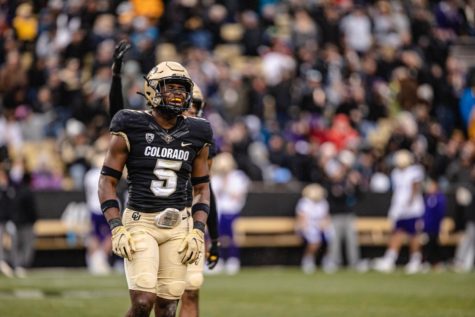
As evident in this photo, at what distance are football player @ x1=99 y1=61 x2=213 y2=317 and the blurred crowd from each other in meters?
10.6

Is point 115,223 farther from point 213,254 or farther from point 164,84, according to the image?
point 213,254

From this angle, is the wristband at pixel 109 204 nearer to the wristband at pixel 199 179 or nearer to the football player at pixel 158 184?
the football player at pixel 158 184

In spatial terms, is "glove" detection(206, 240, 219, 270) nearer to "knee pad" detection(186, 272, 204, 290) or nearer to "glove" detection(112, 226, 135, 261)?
"knee pad" detection(186, 272, 204, 290)

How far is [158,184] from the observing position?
768cm

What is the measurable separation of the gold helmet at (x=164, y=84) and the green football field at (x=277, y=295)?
158 inches

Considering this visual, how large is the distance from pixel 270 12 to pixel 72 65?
5.93 metres

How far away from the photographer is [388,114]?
2445 cm

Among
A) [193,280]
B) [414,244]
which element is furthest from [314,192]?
[193,280]

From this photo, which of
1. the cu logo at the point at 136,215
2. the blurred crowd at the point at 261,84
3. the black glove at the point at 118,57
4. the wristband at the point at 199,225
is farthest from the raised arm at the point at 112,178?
the blurred crowd at the point at 261,84


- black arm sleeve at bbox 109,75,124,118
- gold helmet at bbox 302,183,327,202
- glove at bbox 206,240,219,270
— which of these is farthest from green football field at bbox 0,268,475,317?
black arm sleeve at bbox 109,75,124,118

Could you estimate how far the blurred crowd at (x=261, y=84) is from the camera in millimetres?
20172

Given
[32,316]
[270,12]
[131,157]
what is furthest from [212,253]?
[270,12]

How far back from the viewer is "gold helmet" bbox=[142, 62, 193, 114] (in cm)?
773

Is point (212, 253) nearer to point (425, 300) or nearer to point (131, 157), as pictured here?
point (131, 157)
